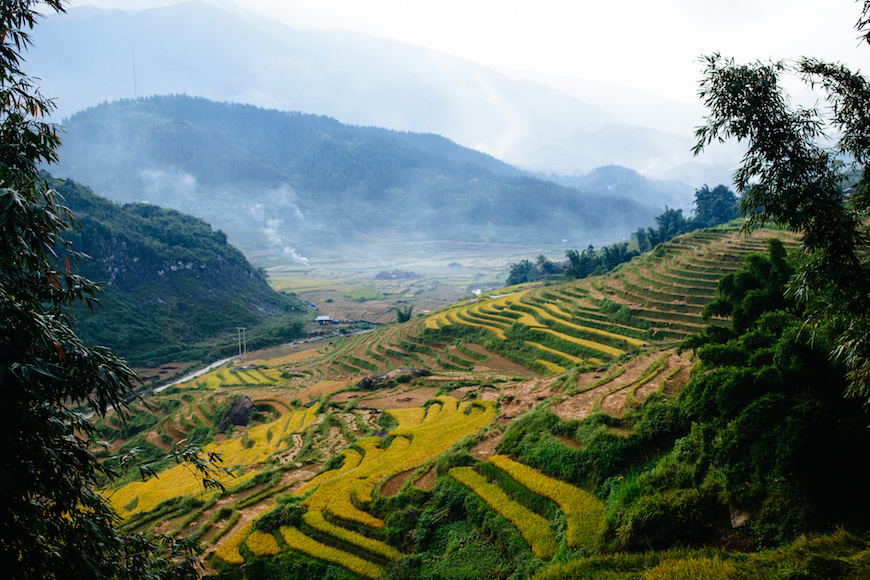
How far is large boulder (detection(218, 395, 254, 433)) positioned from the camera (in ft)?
94.8

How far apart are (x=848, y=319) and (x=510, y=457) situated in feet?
23.9

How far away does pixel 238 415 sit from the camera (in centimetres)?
2912

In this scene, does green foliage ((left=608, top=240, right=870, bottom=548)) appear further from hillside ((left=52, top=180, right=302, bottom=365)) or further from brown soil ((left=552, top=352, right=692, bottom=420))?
hillside ((left=52, top=180, right=302, bottom=365))

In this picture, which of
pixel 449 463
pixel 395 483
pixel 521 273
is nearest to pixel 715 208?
pixel 521 273

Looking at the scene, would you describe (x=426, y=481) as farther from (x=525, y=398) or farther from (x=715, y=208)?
(x=715, y=208)

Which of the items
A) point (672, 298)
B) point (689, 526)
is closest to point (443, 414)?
point (689, 526)

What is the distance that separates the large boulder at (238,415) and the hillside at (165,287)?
35.7 meters

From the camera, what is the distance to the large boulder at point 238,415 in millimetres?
28906

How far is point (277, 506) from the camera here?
1230 cm

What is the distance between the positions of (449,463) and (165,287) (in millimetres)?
77910

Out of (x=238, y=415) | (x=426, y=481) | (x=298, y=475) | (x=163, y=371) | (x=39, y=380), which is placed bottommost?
(x=163, y=371)

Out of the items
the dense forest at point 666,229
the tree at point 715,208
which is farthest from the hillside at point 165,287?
the tree at point 715,208

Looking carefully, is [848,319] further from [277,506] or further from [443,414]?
[443,414]

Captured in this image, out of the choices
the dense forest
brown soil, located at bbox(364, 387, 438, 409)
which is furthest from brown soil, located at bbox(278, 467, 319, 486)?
the dense forest
